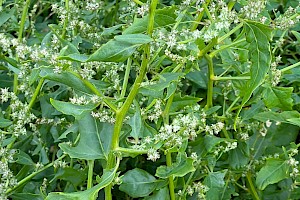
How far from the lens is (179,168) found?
4.29 feet

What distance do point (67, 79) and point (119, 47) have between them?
16cm

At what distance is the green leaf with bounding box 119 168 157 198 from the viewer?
57.1 inches

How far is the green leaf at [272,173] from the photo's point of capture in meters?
1.54

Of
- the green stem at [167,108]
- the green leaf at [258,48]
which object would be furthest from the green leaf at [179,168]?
the green leaf at [258,48]

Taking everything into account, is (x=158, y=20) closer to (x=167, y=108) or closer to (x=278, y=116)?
(x=167, y=108)

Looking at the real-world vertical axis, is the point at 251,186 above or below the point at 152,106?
below

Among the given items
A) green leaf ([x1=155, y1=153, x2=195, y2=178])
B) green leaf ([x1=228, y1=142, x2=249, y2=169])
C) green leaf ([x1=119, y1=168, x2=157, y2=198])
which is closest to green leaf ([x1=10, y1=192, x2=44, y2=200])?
green leaf ([x1=119, y1=168, x2=157, y2=198])

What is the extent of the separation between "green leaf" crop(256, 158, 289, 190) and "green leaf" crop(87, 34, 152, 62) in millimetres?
629

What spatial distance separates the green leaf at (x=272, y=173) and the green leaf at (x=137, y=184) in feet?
0.97

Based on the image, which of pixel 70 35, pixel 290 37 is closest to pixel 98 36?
pixel 70 35

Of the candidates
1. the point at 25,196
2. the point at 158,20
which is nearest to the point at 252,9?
the point at 158,20

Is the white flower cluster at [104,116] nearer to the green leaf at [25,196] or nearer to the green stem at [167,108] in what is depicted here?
the green stem at [167,108]

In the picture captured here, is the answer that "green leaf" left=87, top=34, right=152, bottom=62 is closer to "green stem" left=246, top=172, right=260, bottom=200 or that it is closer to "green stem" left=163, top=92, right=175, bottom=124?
"green stem" left=163, top=92, right=175, bottom=124

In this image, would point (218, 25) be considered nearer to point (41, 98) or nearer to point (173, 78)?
point (173, 78)
